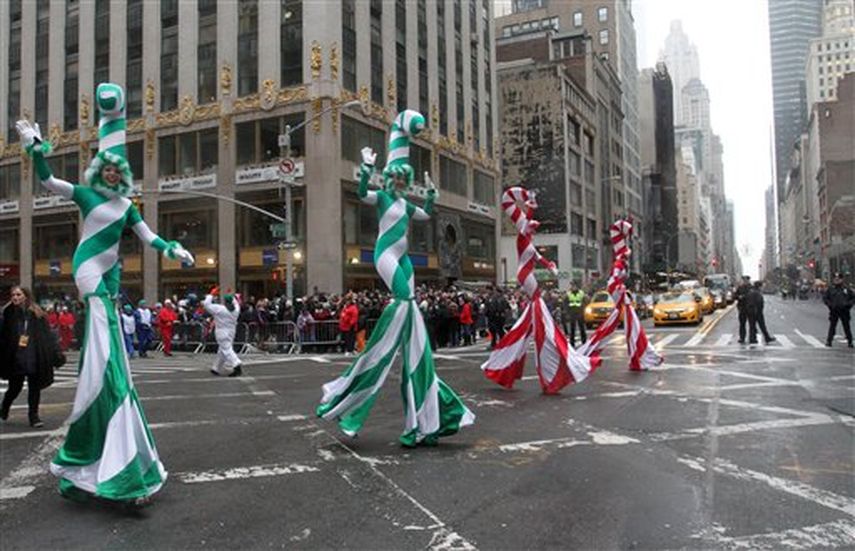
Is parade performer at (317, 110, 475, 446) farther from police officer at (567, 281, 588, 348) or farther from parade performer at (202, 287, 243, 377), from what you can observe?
police officer at (567, 281, 588, 348)

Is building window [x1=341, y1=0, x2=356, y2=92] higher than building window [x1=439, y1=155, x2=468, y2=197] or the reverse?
higher

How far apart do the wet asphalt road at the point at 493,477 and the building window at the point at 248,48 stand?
27.8 meters

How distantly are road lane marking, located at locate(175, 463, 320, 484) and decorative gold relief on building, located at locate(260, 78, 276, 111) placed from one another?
30.5 m

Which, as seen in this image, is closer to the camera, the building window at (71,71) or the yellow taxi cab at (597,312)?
the yellow taxi cab at (597,312)

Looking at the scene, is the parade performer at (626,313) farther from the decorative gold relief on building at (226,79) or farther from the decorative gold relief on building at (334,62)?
the decorative gold relief on building at (226,79)

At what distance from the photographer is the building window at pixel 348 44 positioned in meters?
34.4

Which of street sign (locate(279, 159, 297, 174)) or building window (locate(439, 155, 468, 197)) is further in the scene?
A: building window (locate(439, 155, 468, 197))

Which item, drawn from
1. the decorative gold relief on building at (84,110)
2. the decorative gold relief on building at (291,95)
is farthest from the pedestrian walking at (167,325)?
the decorative gold relief on building at (84,110)

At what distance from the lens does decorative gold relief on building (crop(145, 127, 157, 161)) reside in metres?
38.0

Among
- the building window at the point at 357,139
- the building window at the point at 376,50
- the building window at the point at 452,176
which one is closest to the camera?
the building window at the point at 357,139

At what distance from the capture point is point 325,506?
4.87 meters

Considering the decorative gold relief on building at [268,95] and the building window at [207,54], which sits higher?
the building window at [207,54]

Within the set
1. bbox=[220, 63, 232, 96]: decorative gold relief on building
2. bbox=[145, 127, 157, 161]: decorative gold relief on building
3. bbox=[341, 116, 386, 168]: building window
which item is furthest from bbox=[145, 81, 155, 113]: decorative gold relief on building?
bbox=[341, 116, 386, 168]: building window

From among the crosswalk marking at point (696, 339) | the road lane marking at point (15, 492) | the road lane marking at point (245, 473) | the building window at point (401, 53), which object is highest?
the building window at point (401, 53)
